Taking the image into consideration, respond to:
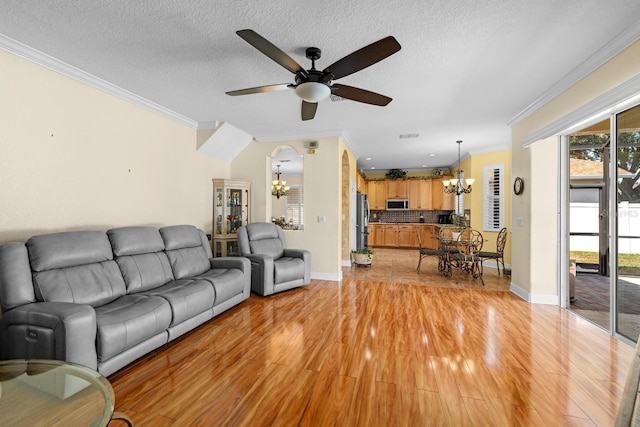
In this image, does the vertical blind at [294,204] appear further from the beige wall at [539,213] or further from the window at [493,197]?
the beige wall at [539,213]

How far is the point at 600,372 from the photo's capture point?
2170 millimetres

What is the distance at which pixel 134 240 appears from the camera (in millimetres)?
3043

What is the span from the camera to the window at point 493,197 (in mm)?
6277

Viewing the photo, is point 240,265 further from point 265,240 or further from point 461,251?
point 461,251

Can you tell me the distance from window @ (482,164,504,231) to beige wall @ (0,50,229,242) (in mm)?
6487

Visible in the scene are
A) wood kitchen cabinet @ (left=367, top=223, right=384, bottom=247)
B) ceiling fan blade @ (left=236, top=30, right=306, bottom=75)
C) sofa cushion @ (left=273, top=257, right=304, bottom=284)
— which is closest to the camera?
ceiling fan blade @ (left=236, top=30, right=306, bottom=75)

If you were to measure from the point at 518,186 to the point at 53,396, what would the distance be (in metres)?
5.32

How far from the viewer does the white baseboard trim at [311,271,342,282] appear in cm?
507

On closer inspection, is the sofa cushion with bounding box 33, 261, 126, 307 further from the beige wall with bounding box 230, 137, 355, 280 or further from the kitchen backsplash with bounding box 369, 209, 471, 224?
the kitchen backsplash with bounding box 369, 209, 471, 224

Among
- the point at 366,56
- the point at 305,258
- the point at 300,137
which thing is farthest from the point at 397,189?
the point at 366,56

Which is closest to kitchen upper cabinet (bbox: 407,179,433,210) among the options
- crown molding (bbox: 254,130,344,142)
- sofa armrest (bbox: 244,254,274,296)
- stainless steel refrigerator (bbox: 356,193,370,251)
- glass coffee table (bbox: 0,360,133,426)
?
stainless steel refrigerator (bbox: 356,193,370,251)

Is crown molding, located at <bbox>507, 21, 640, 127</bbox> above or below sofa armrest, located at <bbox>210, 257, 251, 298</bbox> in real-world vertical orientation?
above

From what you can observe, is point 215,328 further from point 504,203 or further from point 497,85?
point 504,203

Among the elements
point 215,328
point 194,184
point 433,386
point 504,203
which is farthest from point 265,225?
point 504,203
